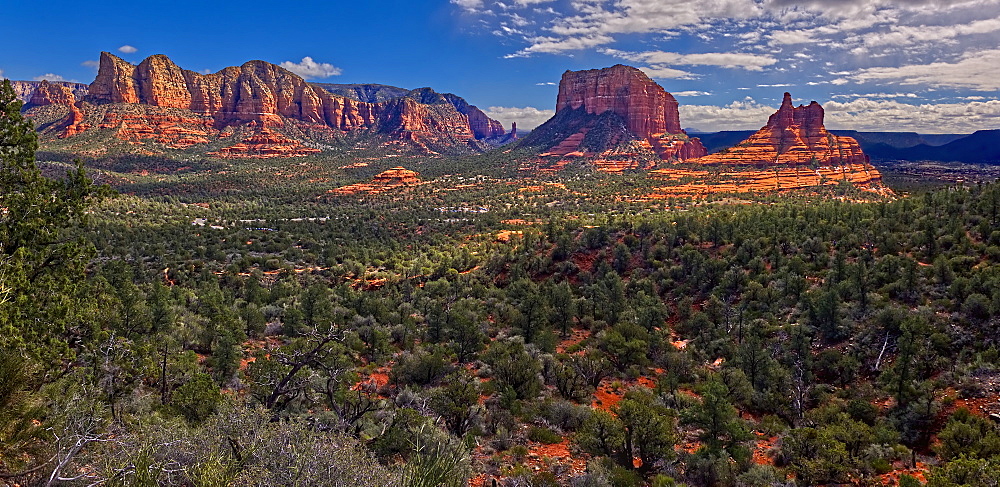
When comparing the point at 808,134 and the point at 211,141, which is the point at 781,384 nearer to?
the point at 808,134

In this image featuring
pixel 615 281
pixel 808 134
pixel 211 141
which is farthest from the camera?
pixel 211 141

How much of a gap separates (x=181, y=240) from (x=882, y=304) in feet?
189

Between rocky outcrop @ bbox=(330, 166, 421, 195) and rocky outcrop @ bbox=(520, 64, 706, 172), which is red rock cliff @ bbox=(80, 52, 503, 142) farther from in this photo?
rocky outcrop @ bbox=(520, 64, 706, 172)

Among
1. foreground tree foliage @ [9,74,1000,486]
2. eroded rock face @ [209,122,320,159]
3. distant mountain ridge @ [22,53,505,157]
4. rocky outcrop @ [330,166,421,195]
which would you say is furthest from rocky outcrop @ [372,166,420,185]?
foreground tree foliage @ [9,74,1000,486]

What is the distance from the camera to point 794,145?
388ft

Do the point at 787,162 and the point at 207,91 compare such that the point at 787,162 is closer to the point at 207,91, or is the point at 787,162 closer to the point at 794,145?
the point at 794,145

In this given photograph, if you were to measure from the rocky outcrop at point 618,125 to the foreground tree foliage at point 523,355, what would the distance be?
101617mm

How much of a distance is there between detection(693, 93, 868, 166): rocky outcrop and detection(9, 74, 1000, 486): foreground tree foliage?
84353 mm

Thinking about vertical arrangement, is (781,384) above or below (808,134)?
below

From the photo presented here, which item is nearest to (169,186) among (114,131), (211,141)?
(114,131)

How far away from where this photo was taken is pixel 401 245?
2242 inches

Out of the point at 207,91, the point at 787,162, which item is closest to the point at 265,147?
the point at 207,91

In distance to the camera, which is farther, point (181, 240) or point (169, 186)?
point (169, 186)

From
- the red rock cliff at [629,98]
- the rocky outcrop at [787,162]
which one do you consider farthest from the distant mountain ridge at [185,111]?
the rocky outcrop at [787,162]
